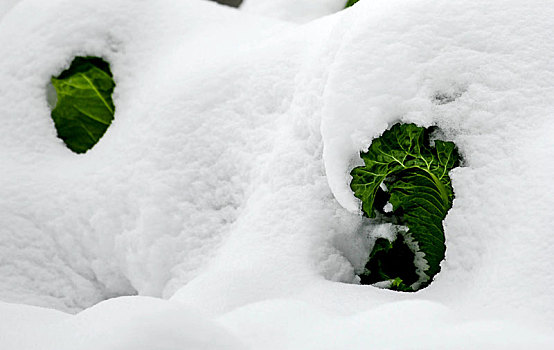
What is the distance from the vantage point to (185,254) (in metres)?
1.79

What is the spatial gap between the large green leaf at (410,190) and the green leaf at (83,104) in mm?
1097

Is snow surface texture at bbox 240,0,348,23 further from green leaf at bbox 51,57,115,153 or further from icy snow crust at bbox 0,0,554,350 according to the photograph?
green leaf at bbox 51,57,115,153

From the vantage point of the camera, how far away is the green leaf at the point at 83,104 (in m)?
2.19

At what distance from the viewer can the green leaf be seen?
86.2 inches

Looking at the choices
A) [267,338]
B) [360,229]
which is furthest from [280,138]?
[267,338]

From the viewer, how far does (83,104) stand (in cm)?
220

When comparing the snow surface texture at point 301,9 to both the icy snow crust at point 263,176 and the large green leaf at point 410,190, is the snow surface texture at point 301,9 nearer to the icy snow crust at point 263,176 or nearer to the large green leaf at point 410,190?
the icy snow crust at point 263,176

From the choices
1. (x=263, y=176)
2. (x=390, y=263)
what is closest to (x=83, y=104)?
(x=263, y=176)

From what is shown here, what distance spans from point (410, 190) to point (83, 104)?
4.11ft

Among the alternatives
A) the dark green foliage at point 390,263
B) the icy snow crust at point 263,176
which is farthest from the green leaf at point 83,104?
the dark green foliage at point 390,263

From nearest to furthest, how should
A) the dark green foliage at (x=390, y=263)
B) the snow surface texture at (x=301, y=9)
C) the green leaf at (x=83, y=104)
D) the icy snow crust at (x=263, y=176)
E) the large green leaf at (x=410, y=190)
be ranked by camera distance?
the icy snow crust at (x=263, y=176), the large green leaf at (x=410, y=190), the dark green foliage at (x=390, y=263), the green leaf at (x=83, y=104), the snow surface texture at (x=301, y=9)

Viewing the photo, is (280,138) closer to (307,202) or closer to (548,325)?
(307,202)

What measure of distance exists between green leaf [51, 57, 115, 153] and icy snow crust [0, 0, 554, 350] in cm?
4

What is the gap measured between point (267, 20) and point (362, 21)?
887 millimetres
